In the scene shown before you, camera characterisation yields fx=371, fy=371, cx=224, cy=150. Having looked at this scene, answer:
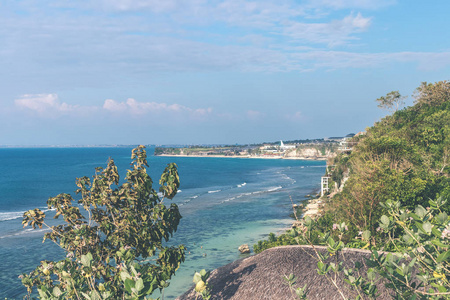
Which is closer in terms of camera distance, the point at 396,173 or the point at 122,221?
the point at 122,221

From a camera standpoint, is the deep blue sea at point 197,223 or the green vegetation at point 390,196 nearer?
the green vegetation at point 390,196

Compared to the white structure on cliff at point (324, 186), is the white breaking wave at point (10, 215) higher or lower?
lower

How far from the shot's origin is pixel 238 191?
81875 millimetres

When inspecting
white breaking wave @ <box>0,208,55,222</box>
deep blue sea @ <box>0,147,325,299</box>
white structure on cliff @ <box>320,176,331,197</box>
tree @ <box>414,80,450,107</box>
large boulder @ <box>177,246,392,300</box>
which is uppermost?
tree @ <box>414,80,450,107</box>

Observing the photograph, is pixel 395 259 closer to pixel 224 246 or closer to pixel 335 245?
pixel 335 245

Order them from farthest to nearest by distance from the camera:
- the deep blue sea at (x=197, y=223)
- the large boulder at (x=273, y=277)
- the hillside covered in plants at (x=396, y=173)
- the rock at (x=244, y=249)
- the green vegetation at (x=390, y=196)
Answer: the rock at (x=244, y=249) → the deep blue sea at (x=197, y=223) → the hillside covered in plants at (x=396, y=173) → the large boulder at (x=273, y=277) → the green vegetation at (x=390, y=196)

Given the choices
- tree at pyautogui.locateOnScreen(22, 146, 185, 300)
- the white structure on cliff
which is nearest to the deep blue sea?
tree at pyautogui.locateOnScreen(22, 146, 185, 300)

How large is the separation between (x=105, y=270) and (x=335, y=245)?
799 centimetres

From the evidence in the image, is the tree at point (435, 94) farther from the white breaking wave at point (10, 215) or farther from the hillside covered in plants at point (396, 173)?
the white breaking wave at point (10, 215)

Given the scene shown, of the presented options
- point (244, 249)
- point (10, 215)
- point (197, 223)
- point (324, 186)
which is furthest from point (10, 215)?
point (324, 186)

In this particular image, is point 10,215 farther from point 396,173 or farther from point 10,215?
point 396,173

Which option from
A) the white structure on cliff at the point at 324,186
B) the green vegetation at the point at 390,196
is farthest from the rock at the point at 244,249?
the white structure on cliff at the point at 324,186

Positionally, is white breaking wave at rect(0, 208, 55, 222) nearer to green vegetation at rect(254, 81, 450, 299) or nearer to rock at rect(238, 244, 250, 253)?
rock at rect(238, 244, 250, 253)

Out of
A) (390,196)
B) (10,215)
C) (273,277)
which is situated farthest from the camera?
(10,215)
